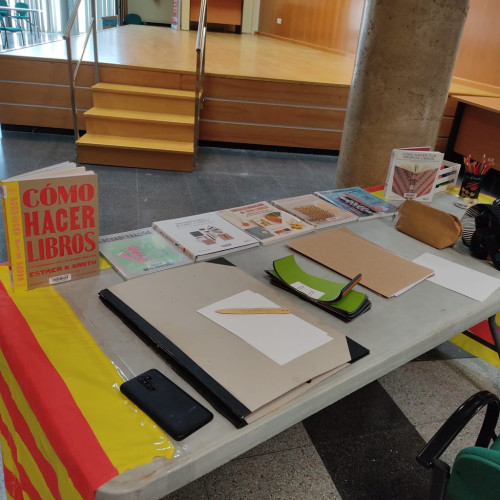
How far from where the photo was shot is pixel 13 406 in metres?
0.96

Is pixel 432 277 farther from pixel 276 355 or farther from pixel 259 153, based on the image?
pixel 259 153

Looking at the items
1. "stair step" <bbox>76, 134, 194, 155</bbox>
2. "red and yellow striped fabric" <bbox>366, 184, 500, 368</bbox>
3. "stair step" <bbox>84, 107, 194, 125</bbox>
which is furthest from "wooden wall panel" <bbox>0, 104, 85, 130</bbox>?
"red and yellow striped fabric" <bbox>366, 184, 500, 368</bbox>

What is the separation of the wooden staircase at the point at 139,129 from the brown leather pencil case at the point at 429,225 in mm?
2715

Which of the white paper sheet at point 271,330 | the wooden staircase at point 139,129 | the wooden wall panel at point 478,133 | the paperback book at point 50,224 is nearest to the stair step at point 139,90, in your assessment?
the wooden staircase at point 139,129

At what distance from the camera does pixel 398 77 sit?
2432 millimetres

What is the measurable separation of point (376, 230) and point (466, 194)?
1.79 ft

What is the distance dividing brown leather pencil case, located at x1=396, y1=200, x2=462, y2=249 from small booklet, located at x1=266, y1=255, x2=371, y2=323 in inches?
18.3

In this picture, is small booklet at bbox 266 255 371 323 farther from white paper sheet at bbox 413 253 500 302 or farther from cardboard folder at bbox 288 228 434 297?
white paper sheet at bbox 413 253 500 302

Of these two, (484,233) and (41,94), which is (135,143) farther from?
(484,233)

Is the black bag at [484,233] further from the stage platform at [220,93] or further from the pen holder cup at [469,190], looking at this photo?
the stage platform at [220,93]

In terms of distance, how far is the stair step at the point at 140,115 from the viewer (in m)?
4.04

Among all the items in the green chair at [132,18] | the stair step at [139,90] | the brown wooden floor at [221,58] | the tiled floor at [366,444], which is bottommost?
the tiled floor at [366,444]

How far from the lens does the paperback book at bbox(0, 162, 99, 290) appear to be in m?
0.96

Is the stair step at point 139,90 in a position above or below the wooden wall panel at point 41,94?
above
